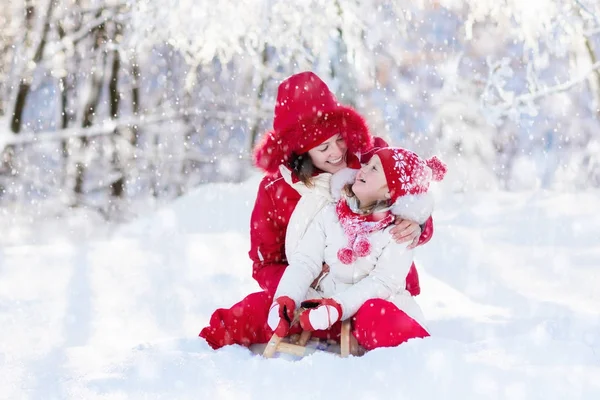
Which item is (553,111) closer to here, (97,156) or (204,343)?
(97,156)

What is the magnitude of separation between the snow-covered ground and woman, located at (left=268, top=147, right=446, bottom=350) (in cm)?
26

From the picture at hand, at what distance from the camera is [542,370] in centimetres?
260

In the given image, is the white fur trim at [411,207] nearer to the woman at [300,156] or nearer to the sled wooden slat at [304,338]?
the woman at [300,156]

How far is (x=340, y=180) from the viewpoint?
3.54 meters

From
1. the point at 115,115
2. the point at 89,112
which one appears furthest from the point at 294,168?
the point at 89,112

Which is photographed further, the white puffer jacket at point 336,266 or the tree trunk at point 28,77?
the tree trunk at point 28,77

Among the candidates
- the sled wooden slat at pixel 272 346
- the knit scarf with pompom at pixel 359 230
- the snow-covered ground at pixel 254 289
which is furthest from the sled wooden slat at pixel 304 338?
the knit scarf with pompom at pixel 359 230

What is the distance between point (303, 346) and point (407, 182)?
0.90 metres

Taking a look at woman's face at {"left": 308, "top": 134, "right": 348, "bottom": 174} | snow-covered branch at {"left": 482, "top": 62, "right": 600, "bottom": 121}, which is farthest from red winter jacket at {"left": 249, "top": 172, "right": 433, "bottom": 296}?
snow-covered branch at {"left": 482, "top": 62, "right": 600, "bottom": 121}

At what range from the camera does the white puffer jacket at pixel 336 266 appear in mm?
3309

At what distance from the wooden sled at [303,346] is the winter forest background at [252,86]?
18.0 feet

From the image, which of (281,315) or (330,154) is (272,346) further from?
(330,154)

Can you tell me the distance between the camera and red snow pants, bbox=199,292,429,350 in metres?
3.17

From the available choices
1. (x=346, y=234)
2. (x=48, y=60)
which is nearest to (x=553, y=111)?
(x=48, y=60)
